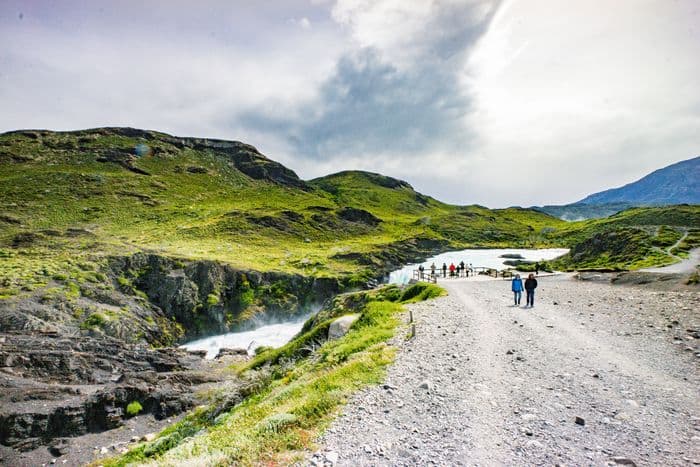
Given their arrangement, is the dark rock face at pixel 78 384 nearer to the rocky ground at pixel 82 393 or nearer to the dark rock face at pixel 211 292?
the rocky ground at pixel 82 393

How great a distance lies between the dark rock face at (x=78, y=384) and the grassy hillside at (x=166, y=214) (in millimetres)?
13425

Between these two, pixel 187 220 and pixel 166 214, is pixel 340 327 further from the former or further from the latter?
pixel 166 214

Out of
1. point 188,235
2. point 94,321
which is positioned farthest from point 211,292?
point 188,235

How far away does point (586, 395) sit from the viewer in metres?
8.78

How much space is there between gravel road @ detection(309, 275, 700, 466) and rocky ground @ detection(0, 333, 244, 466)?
Answer: 78.7 ft

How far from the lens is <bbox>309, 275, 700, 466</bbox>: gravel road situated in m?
6.37

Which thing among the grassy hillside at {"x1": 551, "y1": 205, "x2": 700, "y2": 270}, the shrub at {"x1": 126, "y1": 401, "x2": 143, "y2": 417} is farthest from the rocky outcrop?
the shrub at {"x1": 126, "y1": 401, "x2": 143, "y2": 417}

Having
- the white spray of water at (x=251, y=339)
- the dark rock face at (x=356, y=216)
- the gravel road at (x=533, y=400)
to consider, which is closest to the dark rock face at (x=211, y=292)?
the white spray of water at (x=251, y=339)

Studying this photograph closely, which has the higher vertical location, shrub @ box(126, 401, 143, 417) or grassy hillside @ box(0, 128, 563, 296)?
grassy hillside @ box(0, 128, 563, 296)

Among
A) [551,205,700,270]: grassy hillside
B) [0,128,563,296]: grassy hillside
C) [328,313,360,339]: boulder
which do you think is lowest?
Answer: [328,313,360,339]: boulder

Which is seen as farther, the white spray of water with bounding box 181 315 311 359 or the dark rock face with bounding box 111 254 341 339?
the dark rock face with bounding box 111 254 341 339

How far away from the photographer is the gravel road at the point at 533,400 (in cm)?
637

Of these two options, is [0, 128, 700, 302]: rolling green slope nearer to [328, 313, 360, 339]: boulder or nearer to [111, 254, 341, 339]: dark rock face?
[111, 254, 341, 339]: dark rock face

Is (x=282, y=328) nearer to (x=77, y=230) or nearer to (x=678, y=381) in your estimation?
(x=678, y=381)
